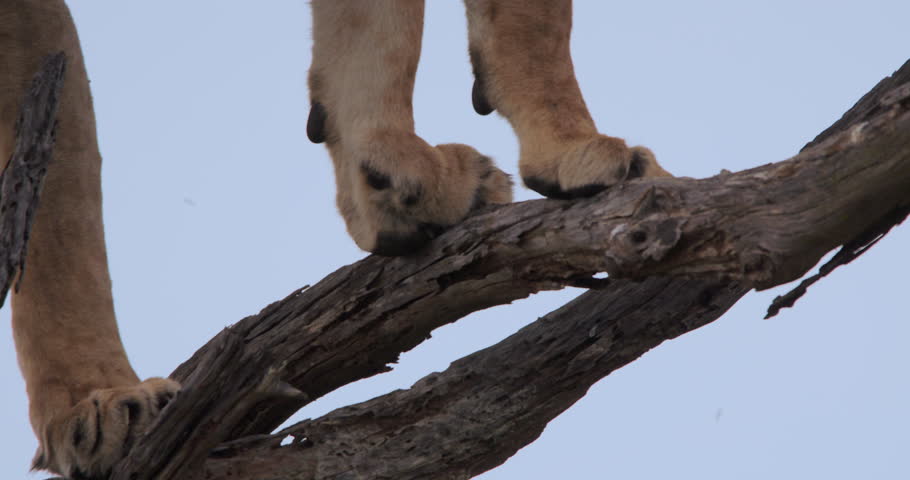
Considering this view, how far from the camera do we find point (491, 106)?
278 cm

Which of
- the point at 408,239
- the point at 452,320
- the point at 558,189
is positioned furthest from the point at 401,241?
the point at 558,189

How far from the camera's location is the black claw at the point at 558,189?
239cm

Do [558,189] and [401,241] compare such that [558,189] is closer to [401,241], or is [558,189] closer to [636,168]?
[636,168]

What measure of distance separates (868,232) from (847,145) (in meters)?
0.17

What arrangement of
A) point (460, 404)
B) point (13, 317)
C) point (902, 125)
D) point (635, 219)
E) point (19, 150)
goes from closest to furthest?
point (902, 125) → point (635, 219) → point (19, 150) → point (460, 404) → point (13, 317)

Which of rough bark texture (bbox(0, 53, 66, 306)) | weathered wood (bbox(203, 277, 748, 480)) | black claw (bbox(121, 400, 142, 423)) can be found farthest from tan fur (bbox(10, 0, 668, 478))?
rough bark texture (bbox(0, 53, 66, 306))

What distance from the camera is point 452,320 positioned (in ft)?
8.86

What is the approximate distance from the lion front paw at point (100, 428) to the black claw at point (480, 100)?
905mm

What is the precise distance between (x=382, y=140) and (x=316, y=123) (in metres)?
0.33

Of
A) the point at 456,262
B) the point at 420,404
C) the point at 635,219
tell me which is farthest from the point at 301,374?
the point at 635,219

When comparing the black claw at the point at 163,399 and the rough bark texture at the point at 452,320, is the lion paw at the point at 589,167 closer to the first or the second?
the rough bark texture at the point at 452,320

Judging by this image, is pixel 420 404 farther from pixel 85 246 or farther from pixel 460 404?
pixel 85 246

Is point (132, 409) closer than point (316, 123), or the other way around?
point (132, 409)

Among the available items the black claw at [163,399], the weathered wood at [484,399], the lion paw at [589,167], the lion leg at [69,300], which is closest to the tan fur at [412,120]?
the lion paw at [589,167]
